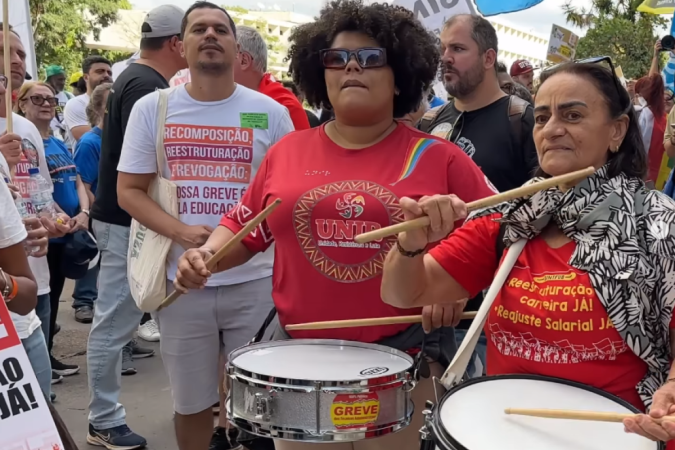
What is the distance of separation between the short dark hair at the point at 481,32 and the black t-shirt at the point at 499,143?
38cm

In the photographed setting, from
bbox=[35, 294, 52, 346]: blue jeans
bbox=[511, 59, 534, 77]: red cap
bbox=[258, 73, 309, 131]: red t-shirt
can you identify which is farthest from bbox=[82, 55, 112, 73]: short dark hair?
bbox=[35, 294, 52, 346]: blue jeans

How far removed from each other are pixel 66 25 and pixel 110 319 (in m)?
25.0

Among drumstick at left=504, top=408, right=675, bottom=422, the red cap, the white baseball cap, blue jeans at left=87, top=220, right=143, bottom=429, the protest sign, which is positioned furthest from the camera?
the protest sign

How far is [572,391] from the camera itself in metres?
1.92

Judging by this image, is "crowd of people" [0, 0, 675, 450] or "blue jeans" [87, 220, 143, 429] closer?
"crowd of people" [0, 0, 675, 450]

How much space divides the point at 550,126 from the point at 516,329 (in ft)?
1.93

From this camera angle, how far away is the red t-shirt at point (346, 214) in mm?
2410

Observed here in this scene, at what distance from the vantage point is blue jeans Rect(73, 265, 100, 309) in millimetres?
7037

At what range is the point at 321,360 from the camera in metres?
2.31

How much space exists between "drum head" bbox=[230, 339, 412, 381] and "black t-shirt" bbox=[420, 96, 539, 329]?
1.52 meters

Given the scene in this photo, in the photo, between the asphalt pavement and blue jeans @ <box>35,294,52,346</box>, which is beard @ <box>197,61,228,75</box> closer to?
blue jeans @ <box>35,294,52,346</box>

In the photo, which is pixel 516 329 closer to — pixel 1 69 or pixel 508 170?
pixel 508 170

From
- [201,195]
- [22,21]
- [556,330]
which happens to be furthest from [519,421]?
[22,21]

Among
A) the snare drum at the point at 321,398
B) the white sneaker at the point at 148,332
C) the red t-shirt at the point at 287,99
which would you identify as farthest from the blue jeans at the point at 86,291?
the snare drum at the point at 321,398
